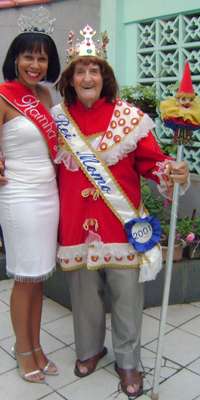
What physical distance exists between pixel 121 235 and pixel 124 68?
2458 millimetres

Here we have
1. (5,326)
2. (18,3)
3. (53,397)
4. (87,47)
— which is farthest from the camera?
(18,3)

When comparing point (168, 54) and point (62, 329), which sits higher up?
point (168, 54)

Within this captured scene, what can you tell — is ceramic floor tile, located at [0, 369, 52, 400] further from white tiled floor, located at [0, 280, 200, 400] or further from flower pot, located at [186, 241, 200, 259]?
flower pot, located at [186, 241, 200, 259]

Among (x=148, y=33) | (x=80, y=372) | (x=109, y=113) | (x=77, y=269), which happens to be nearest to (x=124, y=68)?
(x=148, y=33)

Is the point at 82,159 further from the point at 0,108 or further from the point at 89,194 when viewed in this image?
the point at 0,108

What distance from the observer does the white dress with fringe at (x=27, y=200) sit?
240 centimetres

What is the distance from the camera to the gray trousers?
251 cm

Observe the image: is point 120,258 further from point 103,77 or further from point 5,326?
point 5,326

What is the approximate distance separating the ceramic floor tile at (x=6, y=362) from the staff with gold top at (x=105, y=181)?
0.77m

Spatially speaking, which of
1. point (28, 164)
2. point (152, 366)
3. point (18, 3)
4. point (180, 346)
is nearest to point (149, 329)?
point (180, 346)

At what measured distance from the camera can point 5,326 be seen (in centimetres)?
340

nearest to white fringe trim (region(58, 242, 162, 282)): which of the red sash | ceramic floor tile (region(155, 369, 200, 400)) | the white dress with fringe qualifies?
the white dress with fringe

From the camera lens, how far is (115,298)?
2.57 m

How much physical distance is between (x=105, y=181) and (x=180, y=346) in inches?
52.9
